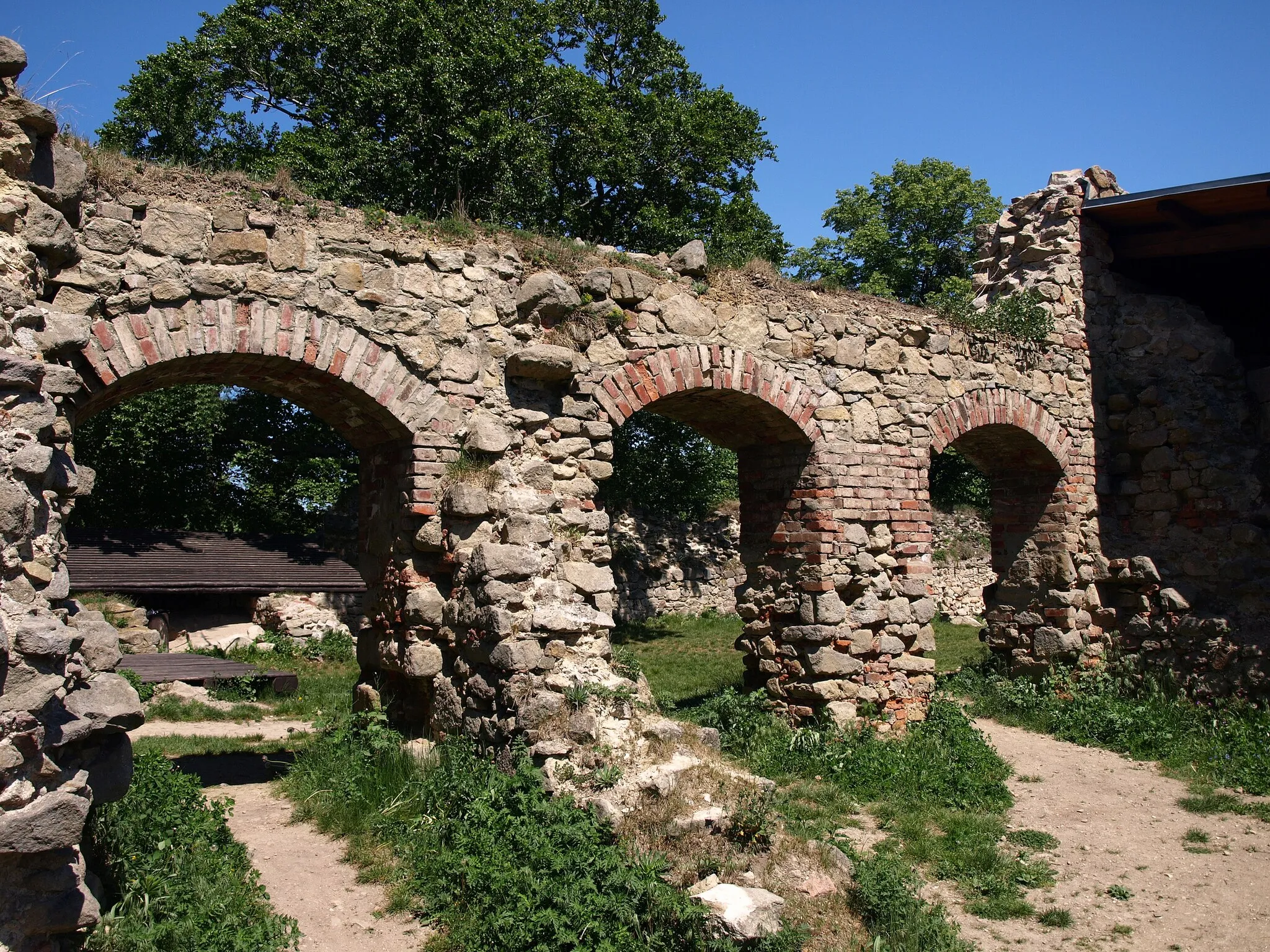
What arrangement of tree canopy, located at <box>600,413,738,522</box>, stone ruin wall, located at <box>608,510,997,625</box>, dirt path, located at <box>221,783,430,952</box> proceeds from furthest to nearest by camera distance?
stone ruin wall, located at <box>608,510,997,625</box> < tree canopy, located at <box>600,413,738,522</box> < dirt path, located at <box>221,783,430,952</box>

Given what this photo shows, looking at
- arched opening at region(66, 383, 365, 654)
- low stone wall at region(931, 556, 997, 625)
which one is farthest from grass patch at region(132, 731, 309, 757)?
low stone wall at region(931, 556, 997, 625)

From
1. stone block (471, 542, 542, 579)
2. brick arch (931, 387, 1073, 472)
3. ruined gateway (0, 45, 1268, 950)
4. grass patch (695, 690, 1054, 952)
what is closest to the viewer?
ruined gateway (0, 45, 1268, 950)

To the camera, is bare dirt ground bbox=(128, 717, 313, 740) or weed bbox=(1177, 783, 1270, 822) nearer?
weed bbox=(1177, 783, 1270, 822)

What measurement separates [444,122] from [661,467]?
719 cm

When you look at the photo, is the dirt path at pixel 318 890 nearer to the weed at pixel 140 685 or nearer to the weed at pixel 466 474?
the weed at pixel 466 474

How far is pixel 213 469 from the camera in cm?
1858

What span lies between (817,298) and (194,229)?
4910mm

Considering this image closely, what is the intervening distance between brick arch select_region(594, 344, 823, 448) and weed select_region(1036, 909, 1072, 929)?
12.6 feet

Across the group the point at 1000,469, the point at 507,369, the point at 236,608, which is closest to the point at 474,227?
the point at 507,369

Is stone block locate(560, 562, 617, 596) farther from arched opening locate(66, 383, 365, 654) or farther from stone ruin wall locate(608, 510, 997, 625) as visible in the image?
stone ruin wall locate(608, 510, 997, 625)

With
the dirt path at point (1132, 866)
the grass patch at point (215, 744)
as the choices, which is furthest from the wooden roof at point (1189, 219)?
the grass patch at point (215, 744)

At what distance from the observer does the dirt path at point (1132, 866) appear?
475 cm

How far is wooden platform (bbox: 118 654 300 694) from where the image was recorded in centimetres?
1081

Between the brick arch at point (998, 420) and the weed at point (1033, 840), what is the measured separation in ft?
11.3
